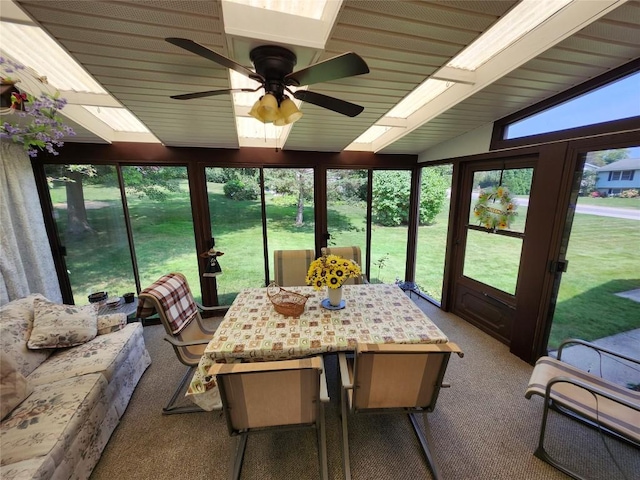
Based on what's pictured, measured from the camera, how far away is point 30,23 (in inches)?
42.3

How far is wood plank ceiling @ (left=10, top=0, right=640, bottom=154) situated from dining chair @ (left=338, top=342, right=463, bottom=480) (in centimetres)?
154

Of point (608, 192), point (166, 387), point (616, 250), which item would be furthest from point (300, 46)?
point (166, 387)

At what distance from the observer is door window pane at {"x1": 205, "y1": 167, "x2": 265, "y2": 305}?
A: 3.39 m

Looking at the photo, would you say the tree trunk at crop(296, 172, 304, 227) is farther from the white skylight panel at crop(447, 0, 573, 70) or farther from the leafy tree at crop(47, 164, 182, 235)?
the white skylight panel at crop(447, 0, 573, 70)

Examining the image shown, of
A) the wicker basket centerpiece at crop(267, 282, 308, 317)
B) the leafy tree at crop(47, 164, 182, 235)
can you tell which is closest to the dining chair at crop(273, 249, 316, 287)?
the wicker basket centerpiece at crop(267, 282, 308, 317)

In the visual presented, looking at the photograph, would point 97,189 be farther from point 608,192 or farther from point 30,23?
point 608,192

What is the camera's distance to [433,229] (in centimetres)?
378

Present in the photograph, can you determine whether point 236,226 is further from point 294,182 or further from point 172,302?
point 172,302

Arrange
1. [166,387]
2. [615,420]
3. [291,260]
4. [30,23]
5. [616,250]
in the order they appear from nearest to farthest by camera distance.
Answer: [30,23] < [615,420] < [616,250] < [166,387] < [291,260]

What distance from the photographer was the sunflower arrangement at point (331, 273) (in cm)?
192

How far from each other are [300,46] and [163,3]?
0.56m

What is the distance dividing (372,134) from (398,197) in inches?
47.2

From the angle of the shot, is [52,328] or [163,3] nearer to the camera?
[163,3]

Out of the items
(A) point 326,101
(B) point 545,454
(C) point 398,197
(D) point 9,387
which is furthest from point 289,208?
(B) point 545,454
